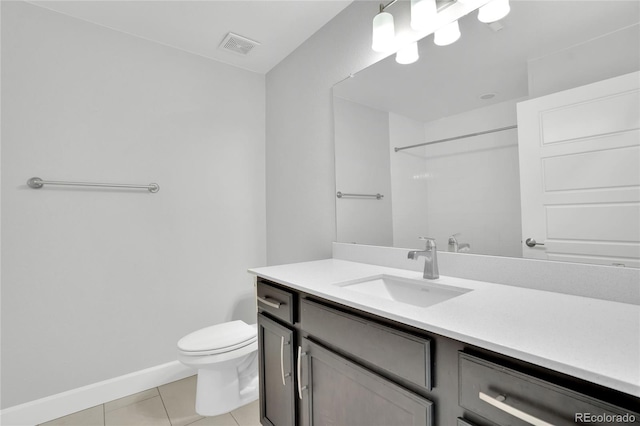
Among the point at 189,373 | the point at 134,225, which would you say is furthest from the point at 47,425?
the point at 134,225

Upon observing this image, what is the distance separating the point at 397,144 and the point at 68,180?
6.33ft

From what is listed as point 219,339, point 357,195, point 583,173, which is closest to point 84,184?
point 219,339

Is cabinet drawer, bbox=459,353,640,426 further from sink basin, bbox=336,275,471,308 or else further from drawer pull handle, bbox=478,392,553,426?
sink basin, bbox=336,275,471,308

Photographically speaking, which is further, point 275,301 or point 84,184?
point 84,184

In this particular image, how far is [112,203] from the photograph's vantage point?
6.33 ft

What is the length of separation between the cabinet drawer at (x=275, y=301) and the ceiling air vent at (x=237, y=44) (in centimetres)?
167

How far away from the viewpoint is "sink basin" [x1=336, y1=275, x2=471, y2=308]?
3.72 feet

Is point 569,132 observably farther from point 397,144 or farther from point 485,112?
point 397,144

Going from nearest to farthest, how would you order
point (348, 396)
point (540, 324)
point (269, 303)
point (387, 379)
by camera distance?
point (540, 324), point (387, 379), point (348, 396), point (269, 303)

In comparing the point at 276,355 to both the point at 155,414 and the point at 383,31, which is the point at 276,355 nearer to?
the point at 155,414

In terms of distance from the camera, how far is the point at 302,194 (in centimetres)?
215

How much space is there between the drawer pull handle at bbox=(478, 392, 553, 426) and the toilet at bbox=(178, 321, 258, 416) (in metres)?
1.37

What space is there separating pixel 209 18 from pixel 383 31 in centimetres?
113

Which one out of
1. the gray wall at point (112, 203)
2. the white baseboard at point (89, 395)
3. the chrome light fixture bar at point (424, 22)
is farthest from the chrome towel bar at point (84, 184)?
the chrome light fixture bar at point (424, 22)
